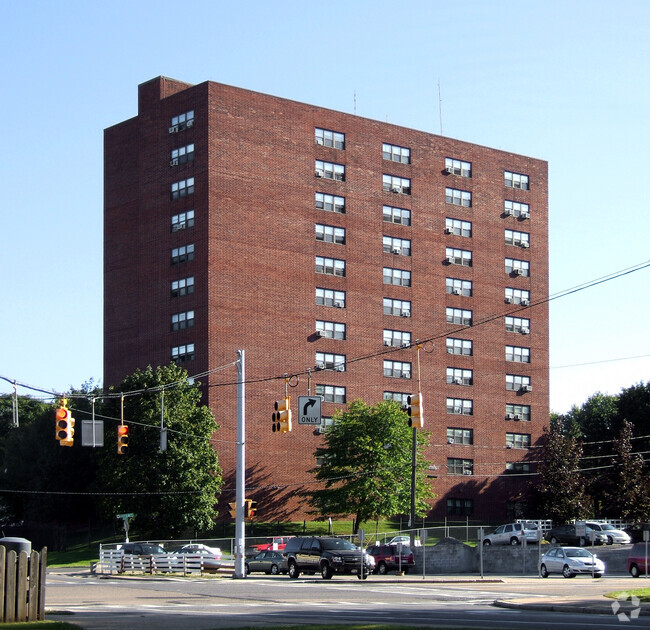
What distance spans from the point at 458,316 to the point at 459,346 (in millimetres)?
2560

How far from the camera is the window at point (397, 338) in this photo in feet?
306

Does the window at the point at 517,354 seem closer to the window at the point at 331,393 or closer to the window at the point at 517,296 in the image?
the window at the point at 517,296

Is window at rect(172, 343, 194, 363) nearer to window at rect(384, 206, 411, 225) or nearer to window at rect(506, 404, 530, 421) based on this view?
window at rect(384, 206, 411, 225)

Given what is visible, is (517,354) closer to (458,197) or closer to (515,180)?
(458,197)

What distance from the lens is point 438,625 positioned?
82.7 feet

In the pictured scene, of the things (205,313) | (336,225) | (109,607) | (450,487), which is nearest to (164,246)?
(205,313)

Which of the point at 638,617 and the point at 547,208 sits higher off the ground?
the point at 547,208

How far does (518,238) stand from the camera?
337 ft

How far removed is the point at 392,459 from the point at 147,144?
32.1 m

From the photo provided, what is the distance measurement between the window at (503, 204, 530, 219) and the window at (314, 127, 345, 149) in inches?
708

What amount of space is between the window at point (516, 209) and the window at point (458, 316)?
1029 centimetres

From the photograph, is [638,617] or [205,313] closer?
[638,617]

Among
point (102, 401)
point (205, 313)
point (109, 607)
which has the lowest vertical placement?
point (109, 607)

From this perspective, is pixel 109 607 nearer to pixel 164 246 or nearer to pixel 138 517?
pixel 138 517
